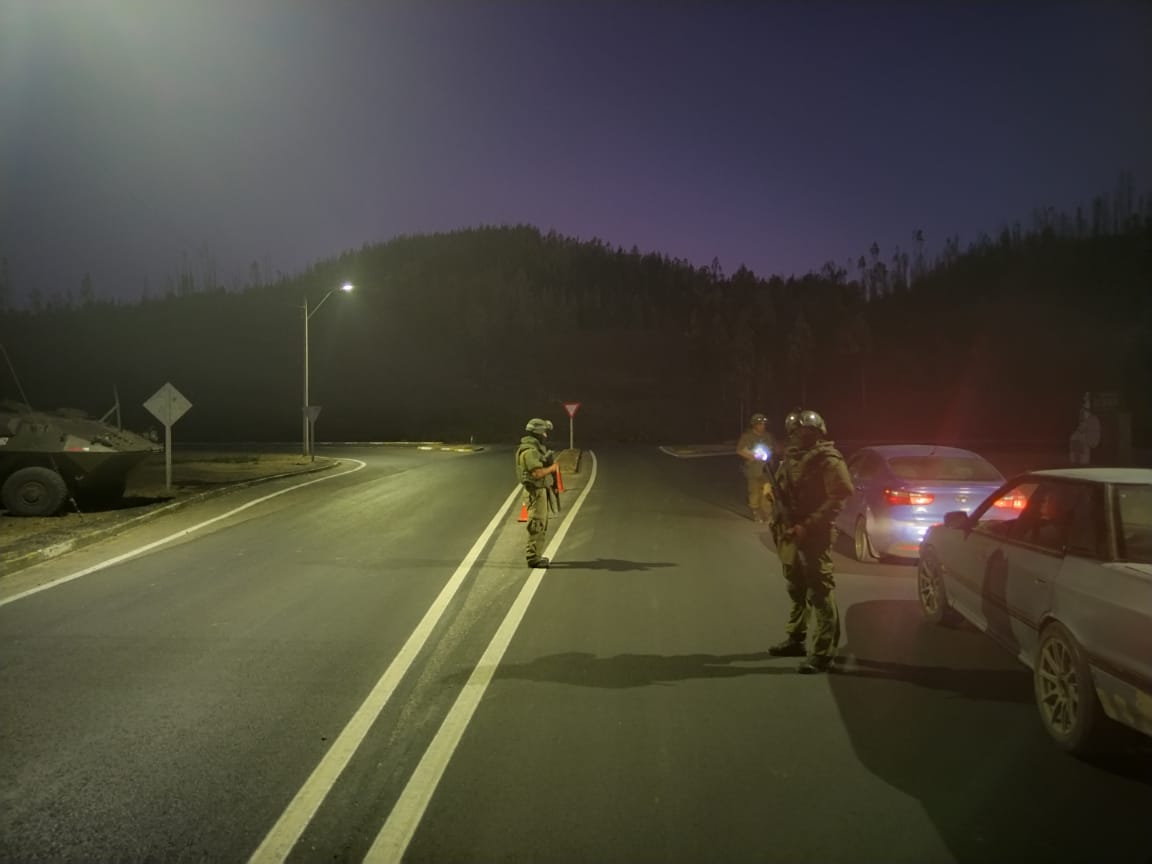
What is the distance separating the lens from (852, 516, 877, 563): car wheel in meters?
10.5

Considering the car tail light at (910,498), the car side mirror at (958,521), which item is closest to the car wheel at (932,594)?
the car side mirror at (958,521)

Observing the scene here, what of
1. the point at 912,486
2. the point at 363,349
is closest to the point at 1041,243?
the point at 363,349

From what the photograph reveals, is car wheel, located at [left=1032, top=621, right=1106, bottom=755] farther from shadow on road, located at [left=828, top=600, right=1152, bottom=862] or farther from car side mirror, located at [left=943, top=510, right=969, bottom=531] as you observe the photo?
car side mirror, located at [left=943, top=510, right=969, bottom=531]

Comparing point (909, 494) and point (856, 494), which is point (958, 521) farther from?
point (856, 494)

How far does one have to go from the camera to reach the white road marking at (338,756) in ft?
12.1

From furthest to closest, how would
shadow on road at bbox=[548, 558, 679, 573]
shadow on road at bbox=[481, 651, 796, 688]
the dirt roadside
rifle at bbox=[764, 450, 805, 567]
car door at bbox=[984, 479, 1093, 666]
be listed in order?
1. the dirt roadside
2. shadow on road at bbox=[548, 558, 679, 573]
3. rifle at bbox=[764, 450, 805, 567]
4. shadow on road at bbox=[481, 651, 796, 688]
5. car door at bbox=[984, 479, 1093, 666]

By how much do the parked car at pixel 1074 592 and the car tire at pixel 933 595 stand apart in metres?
0.52

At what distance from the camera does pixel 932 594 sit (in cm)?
742

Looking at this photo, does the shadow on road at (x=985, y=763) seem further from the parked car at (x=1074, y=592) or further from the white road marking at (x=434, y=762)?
the white road marking at (x=434, y=762)

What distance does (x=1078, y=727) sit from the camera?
4520mm

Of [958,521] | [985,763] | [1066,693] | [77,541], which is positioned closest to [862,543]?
[958,521]

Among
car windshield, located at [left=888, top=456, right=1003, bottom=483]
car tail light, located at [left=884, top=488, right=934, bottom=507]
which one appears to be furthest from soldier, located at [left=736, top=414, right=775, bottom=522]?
car tail light, located at [left=884, top=488, right=934, bottom=507]

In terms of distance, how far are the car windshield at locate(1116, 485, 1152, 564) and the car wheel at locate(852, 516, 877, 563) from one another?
4474mm

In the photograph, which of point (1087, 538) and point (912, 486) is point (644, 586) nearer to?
point (912, 486)
